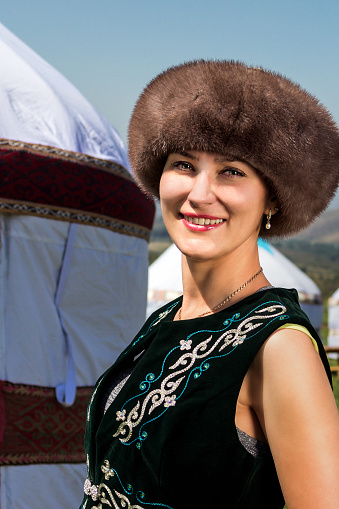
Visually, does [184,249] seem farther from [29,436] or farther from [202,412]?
[29,436]

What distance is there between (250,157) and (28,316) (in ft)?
6.38

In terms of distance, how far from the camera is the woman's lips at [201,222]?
113 cm

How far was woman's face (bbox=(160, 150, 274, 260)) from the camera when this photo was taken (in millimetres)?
1120

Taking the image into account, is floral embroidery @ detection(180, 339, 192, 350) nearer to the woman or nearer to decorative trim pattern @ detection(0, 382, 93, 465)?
the woman

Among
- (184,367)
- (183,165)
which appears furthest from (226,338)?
(183,165)

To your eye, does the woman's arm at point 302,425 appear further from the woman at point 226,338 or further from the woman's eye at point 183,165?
the woman's eye at point 183,165

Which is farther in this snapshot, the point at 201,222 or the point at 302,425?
the point at 201,222

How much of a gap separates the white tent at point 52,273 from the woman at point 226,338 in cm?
155

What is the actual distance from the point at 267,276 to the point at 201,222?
22.6ft

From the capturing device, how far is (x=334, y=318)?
11.4m

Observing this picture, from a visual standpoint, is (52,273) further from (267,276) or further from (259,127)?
(267,276)

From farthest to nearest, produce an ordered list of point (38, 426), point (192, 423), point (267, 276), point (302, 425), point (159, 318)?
point (267, 276), point (38, 426), point (159, 318), point (192, 423), point (302, 425)

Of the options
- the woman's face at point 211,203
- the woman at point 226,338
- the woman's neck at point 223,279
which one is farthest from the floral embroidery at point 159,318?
the woman's face at point 211,203

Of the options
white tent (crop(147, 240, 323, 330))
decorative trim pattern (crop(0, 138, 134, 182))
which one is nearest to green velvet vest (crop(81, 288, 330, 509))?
decorative trim pattern (crop(0, 138, 134, 182))
